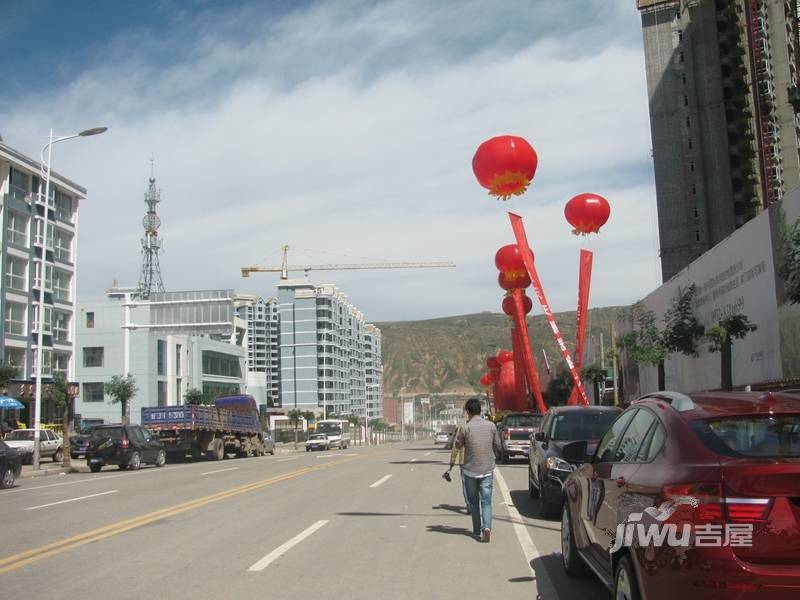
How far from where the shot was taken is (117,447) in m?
26.6

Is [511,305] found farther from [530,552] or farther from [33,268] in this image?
[33,268]

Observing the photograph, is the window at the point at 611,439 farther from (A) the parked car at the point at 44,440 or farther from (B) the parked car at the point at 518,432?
(A) the parked car at the point at 44,440

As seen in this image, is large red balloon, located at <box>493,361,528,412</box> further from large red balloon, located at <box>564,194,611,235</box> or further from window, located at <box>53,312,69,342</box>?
window, located at <box>53,312,69,342</box>

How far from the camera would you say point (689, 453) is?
438 centimetres

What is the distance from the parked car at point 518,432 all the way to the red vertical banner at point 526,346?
24.6ft

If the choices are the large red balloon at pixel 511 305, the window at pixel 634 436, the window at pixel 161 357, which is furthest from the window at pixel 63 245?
the window at pixel 634 436

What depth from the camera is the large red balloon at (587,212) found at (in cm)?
2453

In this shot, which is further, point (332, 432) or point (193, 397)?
point (193, 397)

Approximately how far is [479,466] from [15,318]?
1846 inches

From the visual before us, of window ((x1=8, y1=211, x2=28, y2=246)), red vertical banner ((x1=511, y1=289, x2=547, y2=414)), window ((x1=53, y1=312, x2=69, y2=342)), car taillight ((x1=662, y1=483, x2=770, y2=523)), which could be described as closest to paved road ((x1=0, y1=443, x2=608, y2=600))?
car taillight ((x1=662, y1=483, x2=770, y2=523))

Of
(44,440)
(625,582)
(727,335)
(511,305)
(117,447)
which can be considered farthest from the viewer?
(44,440)

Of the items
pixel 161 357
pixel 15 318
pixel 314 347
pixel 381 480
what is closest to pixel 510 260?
pixel 381 480

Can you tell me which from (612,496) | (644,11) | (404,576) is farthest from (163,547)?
(644,11)

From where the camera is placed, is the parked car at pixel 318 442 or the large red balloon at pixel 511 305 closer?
the large red balloon at pixel 511 305
